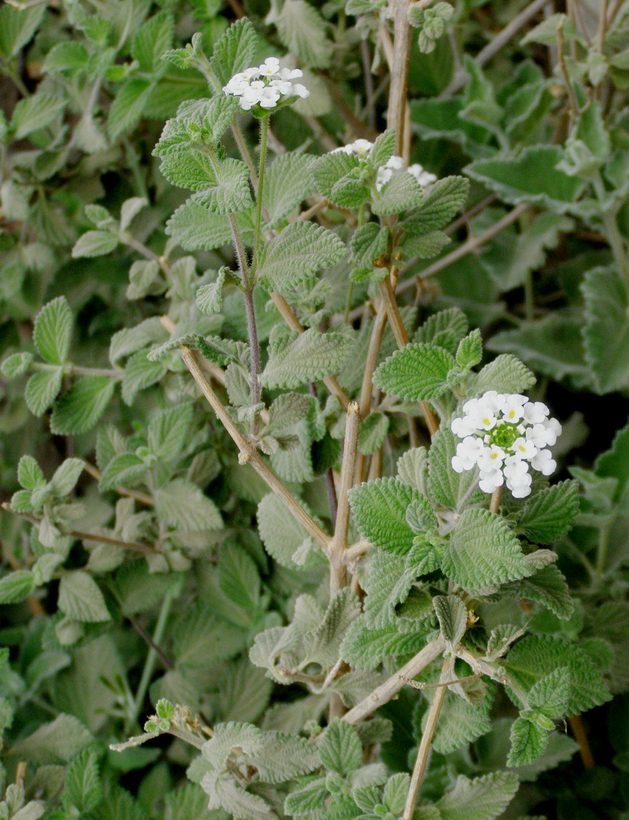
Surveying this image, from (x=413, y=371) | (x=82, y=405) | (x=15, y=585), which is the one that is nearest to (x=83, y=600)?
(x=15, y=585)

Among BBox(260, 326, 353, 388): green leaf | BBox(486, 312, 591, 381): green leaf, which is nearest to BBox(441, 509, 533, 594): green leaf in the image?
BBox(260, 326, 353, 388): green leaf

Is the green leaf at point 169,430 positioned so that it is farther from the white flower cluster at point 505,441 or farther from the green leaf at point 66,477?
the white flower cluster at point 505,441

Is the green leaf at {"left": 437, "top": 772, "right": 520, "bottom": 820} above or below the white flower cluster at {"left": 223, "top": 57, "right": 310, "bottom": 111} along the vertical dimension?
below

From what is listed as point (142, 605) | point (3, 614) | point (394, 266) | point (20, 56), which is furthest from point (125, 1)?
point (3, 614)

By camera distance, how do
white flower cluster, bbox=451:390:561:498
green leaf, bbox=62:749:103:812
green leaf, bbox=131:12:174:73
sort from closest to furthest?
white flower cluster, bbox=451:390:561:498
green leaf, bbox=62:749:103:812
green leaf, bbox=131:12:174:73

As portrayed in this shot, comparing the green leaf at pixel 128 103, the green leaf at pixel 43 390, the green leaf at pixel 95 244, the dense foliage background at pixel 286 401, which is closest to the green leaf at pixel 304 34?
the dense foliage background at pixel 286 401

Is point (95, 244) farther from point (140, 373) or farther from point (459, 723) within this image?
point (459, 723)

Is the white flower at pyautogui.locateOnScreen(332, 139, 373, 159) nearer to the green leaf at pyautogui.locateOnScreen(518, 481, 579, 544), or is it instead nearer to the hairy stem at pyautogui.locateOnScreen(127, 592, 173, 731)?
the green leaf at pyautogui.locateOnScreen(518, 481, 579, 544)

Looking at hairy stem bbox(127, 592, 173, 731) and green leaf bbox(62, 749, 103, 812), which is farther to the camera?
hairy stem bbox(127, 592, 173, 731)
